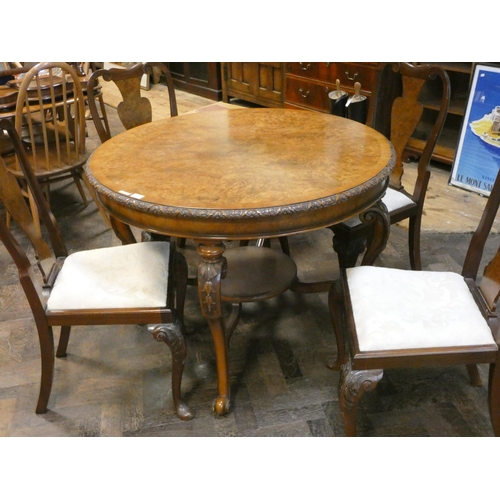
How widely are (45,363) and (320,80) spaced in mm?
3074

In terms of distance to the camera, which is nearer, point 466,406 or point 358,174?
point 358,174

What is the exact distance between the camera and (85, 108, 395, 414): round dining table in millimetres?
1206

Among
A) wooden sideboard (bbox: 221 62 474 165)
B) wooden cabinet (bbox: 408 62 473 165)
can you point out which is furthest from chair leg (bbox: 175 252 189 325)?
wooden cabinet (bbox: 408 62 473 165)

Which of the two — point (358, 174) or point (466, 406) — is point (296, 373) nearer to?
point (466, 406)

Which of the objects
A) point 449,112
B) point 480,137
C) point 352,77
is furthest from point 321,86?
point 480,137

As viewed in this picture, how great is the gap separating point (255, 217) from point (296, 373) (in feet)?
2.62

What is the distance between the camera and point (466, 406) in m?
1.57

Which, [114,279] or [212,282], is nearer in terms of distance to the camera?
[212,282]

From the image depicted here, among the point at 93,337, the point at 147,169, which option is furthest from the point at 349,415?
the point at 93,337

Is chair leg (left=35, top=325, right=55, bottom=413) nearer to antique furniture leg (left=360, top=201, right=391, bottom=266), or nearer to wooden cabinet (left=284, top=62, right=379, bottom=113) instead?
antique furniture leg (left=360, top=201, right=391, bottom=266)

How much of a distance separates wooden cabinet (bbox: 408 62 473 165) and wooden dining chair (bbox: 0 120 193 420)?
2.43 meters

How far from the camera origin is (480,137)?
9.64 feet

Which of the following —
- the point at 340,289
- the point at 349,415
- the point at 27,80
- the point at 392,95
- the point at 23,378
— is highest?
the point at 27,80

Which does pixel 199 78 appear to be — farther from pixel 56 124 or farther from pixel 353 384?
pixel 353 384
